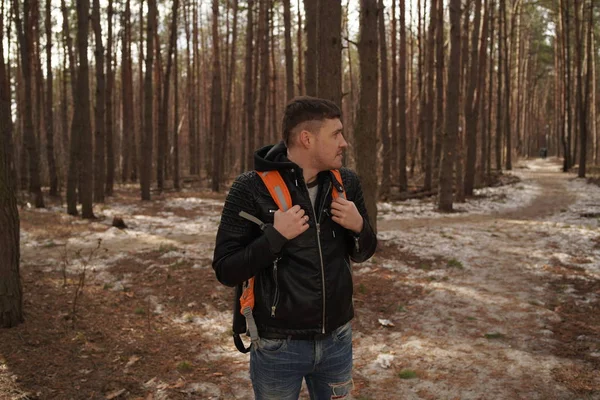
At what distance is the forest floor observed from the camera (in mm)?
4344

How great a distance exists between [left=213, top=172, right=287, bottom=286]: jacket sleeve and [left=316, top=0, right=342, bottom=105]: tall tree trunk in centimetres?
535

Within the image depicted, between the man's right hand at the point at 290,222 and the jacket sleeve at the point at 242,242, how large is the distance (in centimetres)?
2

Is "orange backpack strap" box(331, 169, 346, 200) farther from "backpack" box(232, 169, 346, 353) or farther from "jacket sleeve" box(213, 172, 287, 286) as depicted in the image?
"jacket sleeve" box(213, 172, 287, 286)

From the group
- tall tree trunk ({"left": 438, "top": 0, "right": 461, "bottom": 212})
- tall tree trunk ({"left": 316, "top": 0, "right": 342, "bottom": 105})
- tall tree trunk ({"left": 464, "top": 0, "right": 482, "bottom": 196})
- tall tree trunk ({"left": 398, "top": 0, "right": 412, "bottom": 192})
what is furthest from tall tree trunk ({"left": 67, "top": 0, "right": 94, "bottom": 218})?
tall tree trunk ({"left": 464, "top": 0, "right": 482, "bottom": 196})

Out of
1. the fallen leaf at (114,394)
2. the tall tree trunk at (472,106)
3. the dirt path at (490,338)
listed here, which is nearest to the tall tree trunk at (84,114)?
the dirt path at (490,338)

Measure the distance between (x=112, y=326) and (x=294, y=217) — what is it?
4479mm

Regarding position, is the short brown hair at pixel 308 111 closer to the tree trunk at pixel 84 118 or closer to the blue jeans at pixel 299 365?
the blue jeans at pixel 299 365

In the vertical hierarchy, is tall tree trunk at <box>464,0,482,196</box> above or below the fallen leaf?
above

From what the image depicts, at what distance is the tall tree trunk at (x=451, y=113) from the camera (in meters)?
13.3

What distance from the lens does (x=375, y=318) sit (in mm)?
6098

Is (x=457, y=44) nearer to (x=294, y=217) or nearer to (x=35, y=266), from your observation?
(x=35, y=266)

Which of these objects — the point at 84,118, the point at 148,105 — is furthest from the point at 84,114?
the point at 148,105

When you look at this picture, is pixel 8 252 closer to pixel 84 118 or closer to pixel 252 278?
pixel 252 278

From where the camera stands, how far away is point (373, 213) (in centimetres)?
845
